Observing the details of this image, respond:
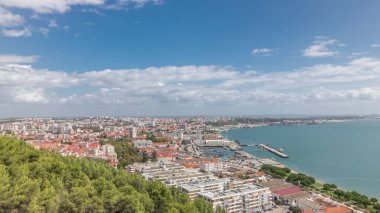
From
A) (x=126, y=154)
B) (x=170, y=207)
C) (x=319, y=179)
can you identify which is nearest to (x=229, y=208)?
(x=170, y=207)

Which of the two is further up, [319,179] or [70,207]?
[70,207]

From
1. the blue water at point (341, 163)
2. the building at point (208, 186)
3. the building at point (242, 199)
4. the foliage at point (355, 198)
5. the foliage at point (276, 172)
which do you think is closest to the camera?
the building at point (242, 199)

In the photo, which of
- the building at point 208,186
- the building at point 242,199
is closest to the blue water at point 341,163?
the building at point 242,199

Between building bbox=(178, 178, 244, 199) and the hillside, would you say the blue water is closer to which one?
building bbox=(178, 178, 244, 199)

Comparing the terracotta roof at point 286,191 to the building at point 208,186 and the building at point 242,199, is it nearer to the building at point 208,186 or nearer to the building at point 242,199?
the building at point 242,199

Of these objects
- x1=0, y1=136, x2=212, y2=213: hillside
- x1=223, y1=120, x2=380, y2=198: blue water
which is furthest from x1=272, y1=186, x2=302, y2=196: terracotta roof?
x1=0, y1=136, x2=212, y2=213: hillside

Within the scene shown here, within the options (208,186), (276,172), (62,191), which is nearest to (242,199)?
(208,186)

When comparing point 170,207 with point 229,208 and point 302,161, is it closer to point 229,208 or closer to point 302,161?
point 229,208

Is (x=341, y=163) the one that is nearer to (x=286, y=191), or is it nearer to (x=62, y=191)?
(x=286, y=191)
